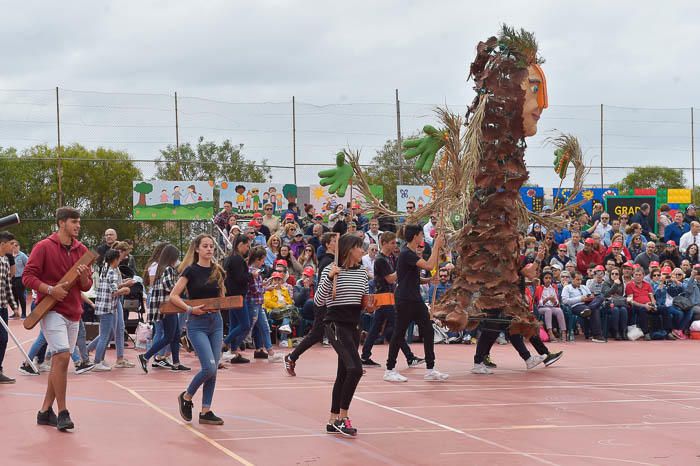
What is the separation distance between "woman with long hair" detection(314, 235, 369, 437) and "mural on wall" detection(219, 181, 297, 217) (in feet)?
48.5

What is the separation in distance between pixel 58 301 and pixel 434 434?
3.48m

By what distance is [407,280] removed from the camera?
12234mm

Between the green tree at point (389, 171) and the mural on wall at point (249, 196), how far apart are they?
288cm

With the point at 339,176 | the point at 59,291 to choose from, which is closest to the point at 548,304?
the point at 339,176

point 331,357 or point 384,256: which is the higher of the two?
point 384,256

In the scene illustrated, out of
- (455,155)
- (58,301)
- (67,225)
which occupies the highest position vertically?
(455,155)

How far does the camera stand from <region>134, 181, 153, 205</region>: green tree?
76.3ft

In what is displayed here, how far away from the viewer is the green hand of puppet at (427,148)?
13375mm

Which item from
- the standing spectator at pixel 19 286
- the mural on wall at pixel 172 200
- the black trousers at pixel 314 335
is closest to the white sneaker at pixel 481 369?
the black trousers at pixel 314 335

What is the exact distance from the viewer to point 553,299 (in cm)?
1823

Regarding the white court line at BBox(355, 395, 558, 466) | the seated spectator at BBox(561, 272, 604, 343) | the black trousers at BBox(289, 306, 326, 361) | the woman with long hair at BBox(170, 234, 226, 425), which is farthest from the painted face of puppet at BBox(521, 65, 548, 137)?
the seated spectator at BBox(561, 272, 604, 343)

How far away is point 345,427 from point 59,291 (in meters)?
2.73

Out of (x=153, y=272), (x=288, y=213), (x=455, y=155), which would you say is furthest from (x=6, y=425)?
(x=288, y=213)

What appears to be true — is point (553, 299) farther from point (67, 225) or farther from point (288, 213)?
point (67, 225)
